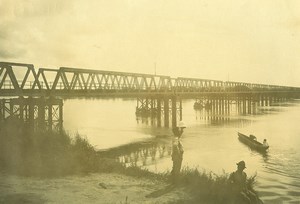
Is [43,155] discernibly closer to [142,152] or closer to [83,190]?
[83,190]

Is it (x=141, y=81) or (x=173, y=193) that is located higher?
(x=141, y=81)

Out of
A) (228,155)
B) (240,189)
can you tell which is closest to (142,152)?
(228,155)

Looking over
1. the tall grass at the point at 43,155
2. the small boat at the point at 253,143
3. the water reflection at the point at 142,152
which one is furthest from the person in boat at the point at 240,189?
the small boat at the point at 253,143

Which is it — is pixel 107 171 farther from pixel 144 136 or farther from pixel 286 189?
pixel 144 136

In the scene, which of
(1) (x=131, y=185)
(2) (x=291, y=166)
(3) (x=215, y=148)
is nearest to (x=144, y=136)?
(3) (x=215, y=148)

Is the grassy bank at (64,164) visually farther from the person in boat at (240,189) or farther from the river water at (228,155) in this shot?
the river water at (228,155)

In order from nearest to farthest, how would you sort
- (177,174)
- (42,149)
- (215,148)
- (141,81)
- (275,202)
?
1. (177,174)
2. (275,202)
3. (42,149)
4. (215,148)
5. (141,81)
